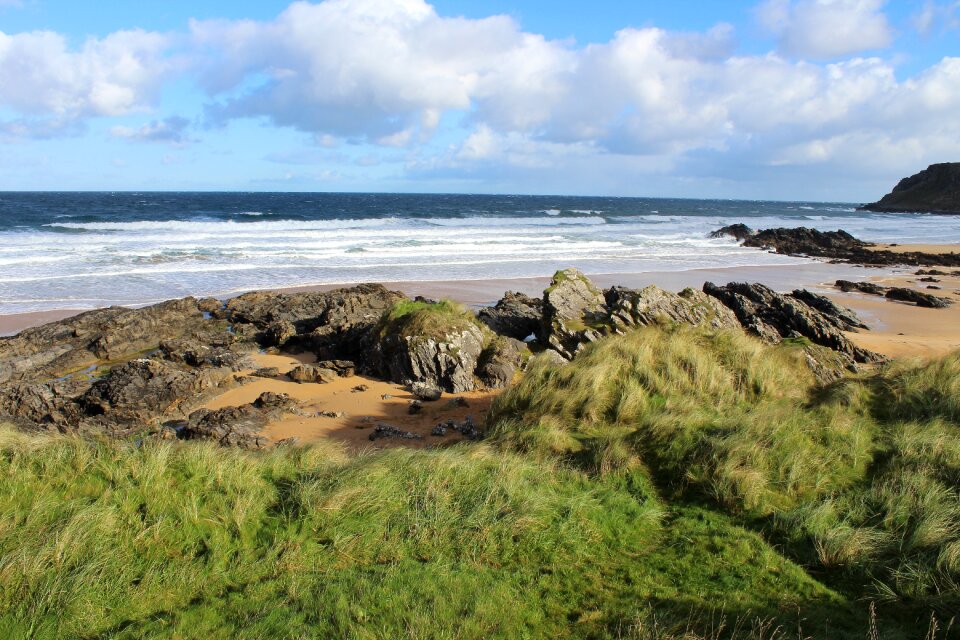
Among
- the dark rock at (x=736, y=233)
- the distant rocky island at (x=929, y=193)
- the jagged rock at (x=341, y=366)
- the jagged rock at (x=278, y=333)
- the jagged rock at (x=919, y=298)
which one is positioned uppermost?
the distant rocky island at (x=929, y=193)

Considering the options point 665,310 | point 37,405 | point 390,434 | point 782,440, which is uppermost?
point 665,310

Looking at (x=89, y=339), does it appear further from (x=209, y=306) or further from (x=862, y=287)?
(x=862, y=287)

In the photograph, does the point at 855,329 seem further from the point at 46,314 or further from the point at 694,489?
the point at 46,314

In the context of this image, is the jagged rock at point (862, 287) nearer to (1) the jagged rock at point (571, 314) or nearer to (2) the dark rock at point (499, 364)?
(1) the jagged rock at point (571, 314)

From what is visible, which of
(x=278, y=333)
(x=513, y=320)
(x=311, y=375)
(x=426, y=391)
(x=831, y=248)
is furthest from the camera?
(x=831, y=248)

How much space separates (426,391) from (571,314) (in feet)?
13.1

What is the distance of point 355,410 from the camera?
378 inches

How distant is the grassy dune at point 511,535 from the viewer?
392 centimetres

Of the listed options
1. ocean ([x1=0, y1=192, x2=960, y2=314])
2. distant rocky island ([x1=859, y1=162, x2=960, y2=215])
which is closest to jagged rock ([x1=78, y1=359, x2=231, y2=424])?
ocean ([x1=0, y1=192, x2=960, y2=314])

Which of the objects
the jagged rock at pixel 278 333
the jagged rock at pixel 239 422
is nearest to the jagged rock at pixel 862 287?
the jagged rock at pixel 278 333

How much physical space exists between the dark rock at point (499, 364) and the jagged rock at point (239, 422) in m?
3.29

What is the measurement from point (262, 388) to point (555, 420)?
231 inches

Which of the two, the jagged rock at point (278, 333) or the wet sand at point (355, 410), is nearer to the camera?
the wet sand at point (355, 410)

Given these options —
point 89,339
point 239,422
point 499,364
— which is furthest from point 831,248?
point 89,339
